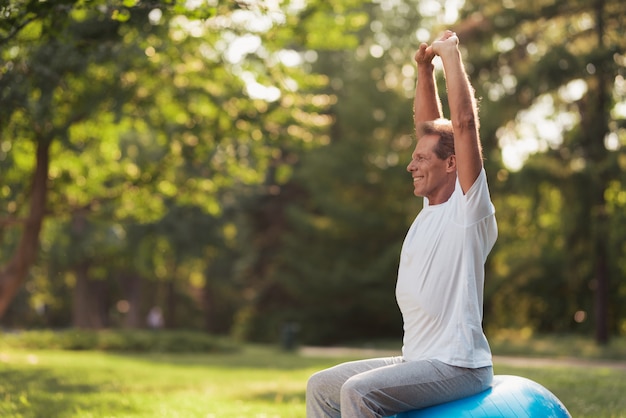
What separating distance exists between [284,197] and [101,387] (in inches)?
997

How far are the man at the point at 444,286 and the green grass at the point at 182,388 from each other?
428 cm

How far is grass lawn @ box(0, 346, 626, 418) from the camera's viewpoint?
8547 millimetres

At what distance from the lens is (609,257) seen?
22031 mm

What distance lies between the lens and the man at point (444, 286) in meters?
4.08

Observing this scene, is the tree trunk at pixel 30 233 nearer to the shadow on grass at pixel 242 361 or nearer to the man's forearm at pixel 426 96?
the shadow on grass at pixel 242 361

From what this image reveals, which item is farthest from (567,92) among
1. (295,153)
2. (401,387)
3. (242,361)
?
(401,387)

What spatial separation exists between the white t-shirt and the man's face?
0.13 metres

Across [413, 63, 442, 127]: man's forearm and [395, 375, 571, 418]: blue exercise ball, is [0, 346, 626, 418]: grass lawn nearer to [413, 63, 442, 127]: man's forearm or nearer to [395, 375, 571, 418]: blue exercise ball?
[395, 375, 571, 418]: blue exercise ball

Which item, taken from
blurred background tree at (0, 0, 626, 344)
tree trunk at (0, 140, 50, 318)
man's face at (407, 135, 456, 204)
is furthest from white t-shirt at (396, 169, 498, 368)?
tree trunk at (0, 140, 50, 318)

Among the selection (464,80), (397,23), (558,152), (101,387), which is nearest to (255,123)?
(101,387)

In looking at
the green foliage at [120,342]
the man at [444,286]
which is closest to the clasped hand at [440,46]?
the man at [444,286]

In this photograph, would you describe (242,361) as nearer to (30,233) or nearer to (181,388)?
(30,233)

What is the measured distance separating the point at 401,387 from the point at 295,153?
30646mm

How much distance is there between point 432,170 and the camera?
4.35m
